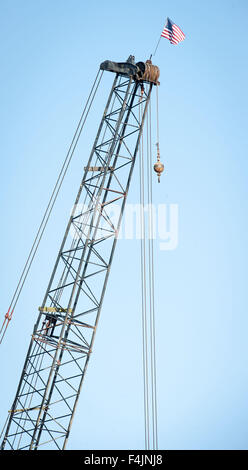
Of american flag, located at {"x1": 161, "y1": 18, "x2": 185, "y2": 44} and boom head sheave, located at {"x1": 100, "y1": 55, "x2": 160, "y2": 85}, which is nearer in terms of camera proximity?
boom head sheave, located at {"x1": 100, "y1": 55, "x2": 160, "y2": 85}

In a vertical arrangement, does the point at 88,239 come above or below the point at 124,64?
below

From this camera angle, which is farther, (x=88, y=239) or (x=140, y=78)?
(x=140, y=78)

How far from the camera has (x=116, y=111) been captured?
19.2 metres

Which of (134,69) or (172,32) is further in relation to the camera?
(172,32)

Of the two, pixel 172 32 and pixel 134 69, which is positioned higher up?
pixel 172 32

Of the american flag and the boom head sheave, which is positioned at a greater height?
the american flag

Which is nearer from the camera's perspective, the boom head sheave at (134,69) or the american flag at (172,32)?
the boom head sheave at (134,69)

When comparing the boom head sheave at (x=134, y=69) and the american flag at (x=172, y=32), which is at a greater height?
the american flag at (x=172, y=32)

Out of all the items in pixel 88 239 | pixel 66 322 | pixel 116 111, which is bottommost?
pixel 66 322
